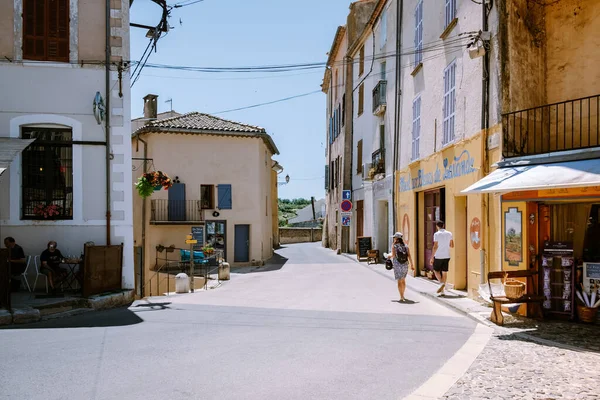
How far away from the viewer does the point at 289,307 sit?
11.3 metres

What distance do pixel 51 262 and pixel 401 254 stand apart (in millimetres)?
7522

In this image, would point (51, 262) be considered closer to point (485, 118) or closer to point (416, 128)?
point (485, 118)

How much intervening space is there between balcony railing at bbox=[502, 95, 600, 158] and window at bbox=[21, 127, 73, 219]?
946 cm

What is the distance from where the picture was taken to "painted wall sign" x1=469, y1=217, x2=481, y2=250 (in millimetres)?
11412

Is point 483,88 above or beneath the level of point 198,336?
above

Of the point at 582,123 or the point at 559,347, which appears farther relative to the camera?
the point at 582,123

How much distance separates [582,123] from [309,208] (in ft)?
218

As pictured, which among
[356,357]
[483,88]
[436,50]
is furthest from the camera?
[436,50]

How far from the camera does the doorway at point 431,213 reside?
49.3ft

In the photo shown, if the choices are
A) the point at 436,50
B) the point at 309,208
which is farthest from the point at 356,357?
the point at 309,208

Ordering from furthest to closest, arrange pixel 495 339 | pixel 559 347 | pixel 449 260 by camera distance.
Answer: pixel 449 260 < pixel 495 339 < pixel 559 347

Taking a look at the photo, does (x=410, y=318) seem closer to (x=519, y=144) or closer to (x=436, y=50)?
(x=519, y=144)

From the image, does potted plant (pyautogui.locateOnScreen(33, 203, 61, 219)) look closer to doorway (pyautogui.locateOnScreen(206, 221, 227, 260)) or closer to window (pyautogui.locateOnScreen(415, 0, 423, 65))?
window (pyautogui.locateOnScreen(415, 0, 423, 65))

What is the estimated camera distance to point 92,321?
9.59 m
